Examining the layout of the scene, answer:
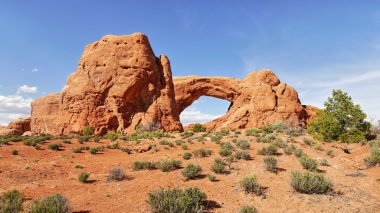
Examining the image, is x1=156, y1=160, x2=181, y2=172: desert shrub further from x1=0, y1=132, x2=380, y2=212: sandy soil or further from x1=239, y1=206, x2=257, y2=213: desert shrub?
x1=239, y1=206, x2=257, y2=213: desert shrub

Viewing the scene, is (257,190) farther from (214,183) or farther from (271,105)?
(271,105)

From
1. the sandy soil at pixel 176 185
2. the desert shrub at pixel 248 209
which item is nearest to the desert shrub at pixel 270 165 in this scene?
the sandy soil at pixel 176 185

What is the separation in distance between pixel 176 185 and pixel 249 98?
38427 mm

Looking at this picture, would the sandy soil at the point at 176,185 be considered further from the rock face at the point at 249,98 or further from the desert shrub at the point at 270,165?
the rock face at the point at 249,98

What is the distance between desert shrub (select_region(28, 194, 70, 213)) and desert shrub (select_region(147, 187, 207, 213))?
6.86 feet

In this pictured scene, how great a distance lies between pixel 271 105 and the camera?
43.6 m

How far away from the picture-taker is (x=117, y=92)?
33.8m

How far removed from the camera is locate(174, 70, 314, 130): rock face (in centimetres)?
4356

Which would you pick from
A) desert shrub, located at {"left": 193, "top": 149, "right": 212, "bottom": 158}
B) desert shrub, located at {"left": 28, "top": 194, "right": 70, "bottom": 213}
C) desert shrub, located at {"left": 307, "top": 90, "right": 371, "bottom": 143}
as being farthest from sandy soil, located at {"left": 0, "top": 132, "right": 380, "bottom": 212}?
desert shrub, located at {"left": 307, "top": 90, "right": 371, "bottom": 143}

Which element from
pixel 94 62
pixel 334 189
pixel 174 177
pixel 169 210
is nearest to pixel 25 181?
pixel 174 177

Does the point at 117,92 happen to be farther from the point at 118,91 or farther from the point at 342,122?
the point at 342,122

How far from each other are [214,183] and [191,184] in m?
0.84

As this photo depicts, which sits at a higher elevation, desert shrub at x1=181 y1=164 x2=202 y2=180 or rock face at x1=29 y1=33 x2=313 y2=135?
rock face at x1=29 y1=33 x2=313 y2=135

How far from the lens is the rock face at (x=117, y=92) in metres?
33.7
